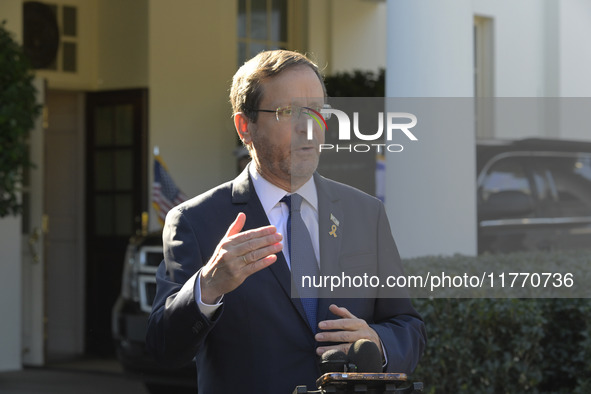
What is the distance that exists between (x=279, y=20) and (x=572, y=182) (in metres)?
7.93

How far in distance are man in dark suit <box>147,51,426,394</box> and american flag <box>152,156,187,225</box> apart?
586cm

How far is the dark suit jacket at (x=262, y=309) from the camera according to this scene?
2320 millimetres

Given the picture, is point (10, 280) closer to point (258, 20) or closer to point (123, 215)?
point (123, 215)

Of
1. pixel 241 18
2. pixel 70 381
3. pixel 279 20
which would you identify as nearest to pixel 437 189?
pixel 70 381

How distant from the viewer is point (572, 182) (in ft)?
10.0

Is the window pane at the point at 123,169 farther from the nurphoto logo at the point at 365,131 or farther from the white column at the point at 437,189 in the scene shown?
the nurphoto logo at the point at 365,131

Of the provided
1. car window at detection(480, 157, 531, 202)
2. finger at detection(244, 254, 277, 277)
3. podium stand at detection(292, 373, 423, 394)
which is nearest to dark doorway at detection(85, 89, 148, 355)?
car window at detection(480, 157, 531, 202)

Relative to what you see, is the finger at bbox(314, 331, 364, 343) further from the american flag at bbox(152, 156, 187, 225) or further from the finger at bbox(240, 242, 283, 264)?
the american flag at bbox(152, 156, 187, 225)

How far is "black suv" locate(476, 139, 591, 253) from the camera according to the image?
110 inches

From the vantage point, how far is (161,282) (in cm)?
238

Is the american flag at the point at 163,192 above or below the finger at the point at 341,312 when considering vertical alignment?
above

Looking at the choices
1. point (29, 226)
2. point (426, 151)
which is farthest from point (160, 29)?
point (426, 151)

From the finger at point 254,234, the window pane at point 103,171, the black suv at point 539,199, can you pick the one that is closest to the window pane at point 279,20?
the window pane at point 103,171

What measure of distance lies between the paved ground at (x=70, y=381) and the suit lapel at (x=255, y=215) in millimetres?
5633
